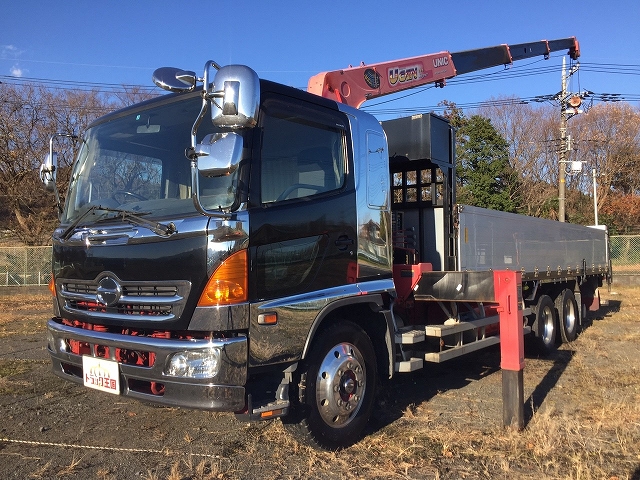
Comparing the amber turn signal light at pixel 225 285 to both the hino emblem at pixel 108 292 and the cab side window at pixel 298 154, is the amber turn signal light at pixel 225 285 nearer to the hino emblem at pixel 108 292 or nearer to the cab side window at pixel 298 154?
the cab side window at pixel 298 154

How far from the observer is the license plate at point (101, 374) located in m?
3.69

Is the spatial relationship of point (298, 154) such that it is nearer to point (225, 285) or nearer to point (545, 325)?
point (225, 285)

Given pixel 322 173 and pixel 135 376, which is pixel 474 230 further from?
pixel 135 376

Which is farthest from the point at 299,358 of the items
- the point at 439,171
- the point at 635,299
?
the point at 635,299

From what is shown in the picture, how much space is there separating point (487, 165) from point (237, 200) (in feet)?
87.3

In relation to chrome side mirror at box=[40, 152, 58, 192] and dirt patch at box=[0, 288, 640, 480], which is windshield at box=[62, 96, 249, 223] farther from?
dirt patch at box=[0, 288, 640, 480]

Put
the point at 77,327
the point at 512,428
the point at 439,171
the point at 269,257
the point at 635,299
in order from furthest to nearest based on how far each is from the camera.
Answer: the point at 635,299
the point at 439,171
the point at 512,428
the point at 77,327
the point at 269,257

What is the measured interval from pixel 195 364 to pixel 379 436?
190 cm

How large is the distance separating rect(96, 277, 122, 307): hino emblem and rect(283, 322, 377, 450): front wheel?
1392 mm

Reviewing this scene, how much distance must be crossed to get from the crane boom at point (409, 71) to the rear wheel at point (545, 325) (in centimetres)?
383

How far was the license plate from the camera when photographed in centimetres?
369

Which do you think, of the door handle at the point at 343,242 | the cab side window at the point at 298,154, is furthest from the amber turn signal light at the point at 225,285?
the door handle at the point at 343,242

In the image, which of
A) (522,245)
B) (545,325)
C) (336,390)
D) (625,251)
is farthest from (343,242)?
(625,251)

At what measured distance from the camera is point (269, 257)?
3.65 meters
